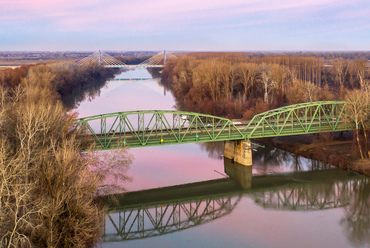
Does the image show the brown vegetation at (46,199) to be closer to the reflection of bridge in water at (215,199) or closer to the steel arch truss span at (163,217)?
the steel arch truss span at (163,217)

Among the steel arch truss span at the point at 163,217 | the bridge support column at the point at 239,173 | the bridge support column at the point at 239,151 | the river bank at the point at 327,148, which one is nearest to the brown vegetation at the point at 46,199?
the steel arch truss span at the point at 163,217

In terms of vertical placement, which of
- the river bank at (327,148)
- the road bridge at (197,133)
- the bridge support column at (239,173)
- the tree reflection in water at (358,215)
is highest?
the road bridge at (197,133)

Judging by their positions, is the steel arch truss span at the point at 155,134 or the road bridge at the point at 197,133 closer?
the steel arch truss span at the point at 155,134

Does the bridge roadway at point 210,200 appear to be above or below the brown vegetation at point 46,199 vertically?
below

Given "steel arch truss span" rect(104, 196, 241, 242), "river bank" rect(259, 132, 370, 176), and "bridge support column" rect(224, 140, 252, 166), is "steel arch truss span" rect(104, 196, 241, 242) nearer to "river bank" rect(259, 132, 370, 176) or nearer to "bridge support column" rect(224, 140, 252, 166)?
"bridge support column" rect(224, 140, 252, 166)

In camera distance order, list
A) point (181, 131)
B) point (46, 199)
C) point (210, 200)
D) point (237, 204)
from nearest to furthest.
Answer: point (46, 199)
point (237, 204)
point (210, 200)
point (181, 131)

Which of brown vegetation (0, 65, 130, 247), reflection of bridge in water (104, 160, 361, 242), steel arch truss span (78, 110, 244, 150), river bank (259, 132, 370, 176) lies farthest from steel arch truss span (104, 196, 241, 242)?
river bank (259, 132, 370, 176)

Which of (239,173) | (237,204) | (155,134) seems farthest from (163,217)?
(239,173)

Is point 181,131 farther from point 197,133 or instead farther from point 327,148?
point 327,148
